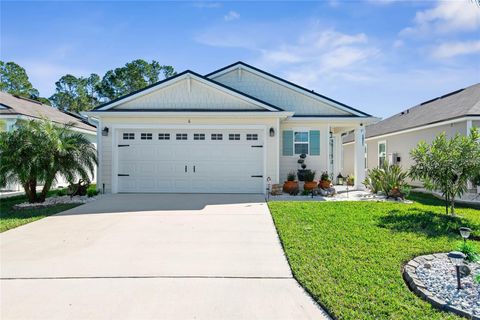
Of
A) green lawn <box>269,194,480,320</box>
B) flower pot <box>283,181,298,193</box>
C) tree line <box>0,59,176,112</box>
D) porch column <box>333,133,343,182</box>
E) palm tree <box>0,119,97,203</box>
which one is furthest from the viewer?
tree line <box>0,59,176,112</box>

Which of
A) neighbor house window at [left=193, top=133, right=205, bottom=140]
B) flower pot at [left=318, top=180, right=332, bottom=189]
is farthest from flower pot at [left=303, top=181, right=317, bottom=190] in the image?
neighbor house window at [left=193, top=133, right=205, bottom=140]

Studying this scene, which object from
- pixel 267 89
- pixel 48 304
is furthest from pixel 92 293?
pixel 267 89

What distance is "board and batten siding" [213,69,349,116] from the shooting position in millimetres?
13250

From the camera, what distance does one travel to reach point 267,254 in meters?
5.03

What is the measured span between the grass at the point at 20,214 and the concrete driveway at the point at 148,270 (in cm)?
45

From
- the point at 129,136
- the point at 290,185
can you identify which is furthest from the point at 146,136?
the point at 290,185

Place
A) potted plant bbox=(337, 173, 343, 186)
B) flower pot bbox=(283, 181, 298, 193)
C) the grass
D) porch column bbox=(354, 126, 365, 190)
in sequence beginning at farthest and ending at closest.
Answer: potted plant bbox=(337, 173, 343, 186), porch column bbox=(354, 126, 365, 190), flower pot bbox=(283, 181, 298, 193), the grass

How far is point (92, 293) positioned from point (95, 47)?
41.3 ft

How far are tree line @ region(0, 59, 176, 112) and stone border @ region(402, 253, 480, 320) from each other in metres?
39.0

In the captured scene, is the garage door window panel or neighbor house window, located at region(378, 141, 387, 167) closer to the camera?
the garage door window panel

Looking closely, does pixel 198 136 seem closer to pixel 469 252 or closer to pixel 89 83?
pixel 469 252

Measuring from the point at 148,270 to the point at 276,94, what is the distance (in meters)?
11.0

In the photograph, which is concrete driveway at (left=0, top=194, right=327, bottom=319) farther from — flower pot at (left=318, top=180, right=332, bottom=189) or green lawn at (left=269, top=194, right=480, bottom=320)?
flower pot at (left=318, top=180, right=332, bottom=189)

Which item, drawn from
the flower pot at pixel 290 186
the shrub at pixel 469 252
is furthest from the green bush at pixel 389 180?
→ the shrub at pixel 469 252
